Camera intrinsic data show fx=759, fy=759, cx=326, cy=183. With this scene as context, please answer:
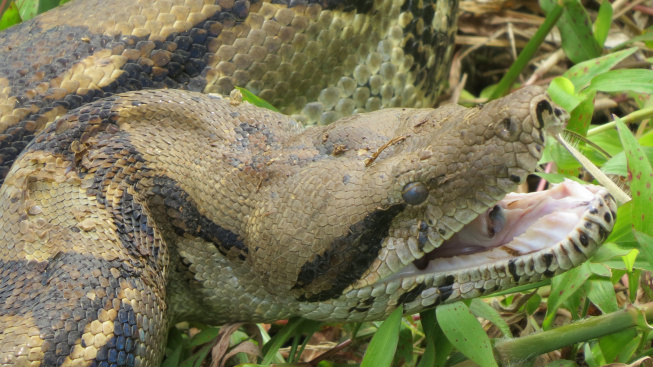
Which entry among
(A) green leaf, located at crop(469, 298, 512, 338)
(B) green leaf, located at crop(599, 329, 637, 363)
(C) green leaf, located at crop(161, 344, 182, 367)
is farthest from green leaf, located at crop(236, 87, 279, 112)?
(B) green leaf, located at crop(599, 329, 637, 363)

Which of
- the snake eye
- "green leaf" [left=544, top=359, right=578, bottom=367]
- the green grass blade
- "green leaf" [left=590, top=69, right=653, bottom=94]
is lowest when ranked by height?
"green leaf" [left=544, top=359, right=578, bottom=367]

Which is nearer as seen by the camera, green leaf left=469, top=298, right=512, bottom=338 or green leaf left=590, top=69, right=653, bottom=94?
green leaf left=469, top=298, right=512, bottom=338

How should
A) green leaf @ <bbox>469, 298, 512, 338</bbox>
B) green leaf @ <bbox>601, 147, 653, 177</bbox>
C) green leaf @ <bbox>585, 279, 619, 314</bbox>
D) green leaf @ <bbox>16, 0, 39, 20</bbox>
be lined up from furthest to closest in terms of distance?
green leaf @ <bbox>16, 0, 39, 20</bbox> < green leaf @ <bbox>601, 147, 653, 177</bbox> < green leaf @ <bbox>469, 298, 512, 338</bbox> < green leaf @ <bbox>585, 279, 619, 314</bbox>

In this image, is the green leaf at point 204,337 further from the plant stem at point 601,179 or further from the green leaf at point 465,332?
the plant stem at point 601,179

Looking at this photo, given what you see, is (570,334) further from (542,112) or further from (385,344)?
(542,112)

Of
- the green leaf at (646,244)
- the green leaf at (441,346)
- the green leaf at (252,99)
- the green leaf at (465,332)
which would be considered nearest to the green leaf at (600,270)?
the green leaf at (646,244)

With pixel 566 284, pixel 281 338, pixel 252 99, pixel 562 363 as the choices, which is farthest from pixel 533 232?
pixel 252 99

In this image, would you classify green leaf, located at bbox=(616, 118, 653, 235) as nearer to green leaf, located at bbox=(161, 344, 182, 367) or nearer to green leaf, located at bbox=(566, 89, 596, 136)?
green leaf, located at bbox=(566, 89, 596, 136)

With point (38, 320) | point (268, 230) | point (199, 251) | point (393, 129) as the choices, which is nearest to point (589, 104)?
point (393, 129)
